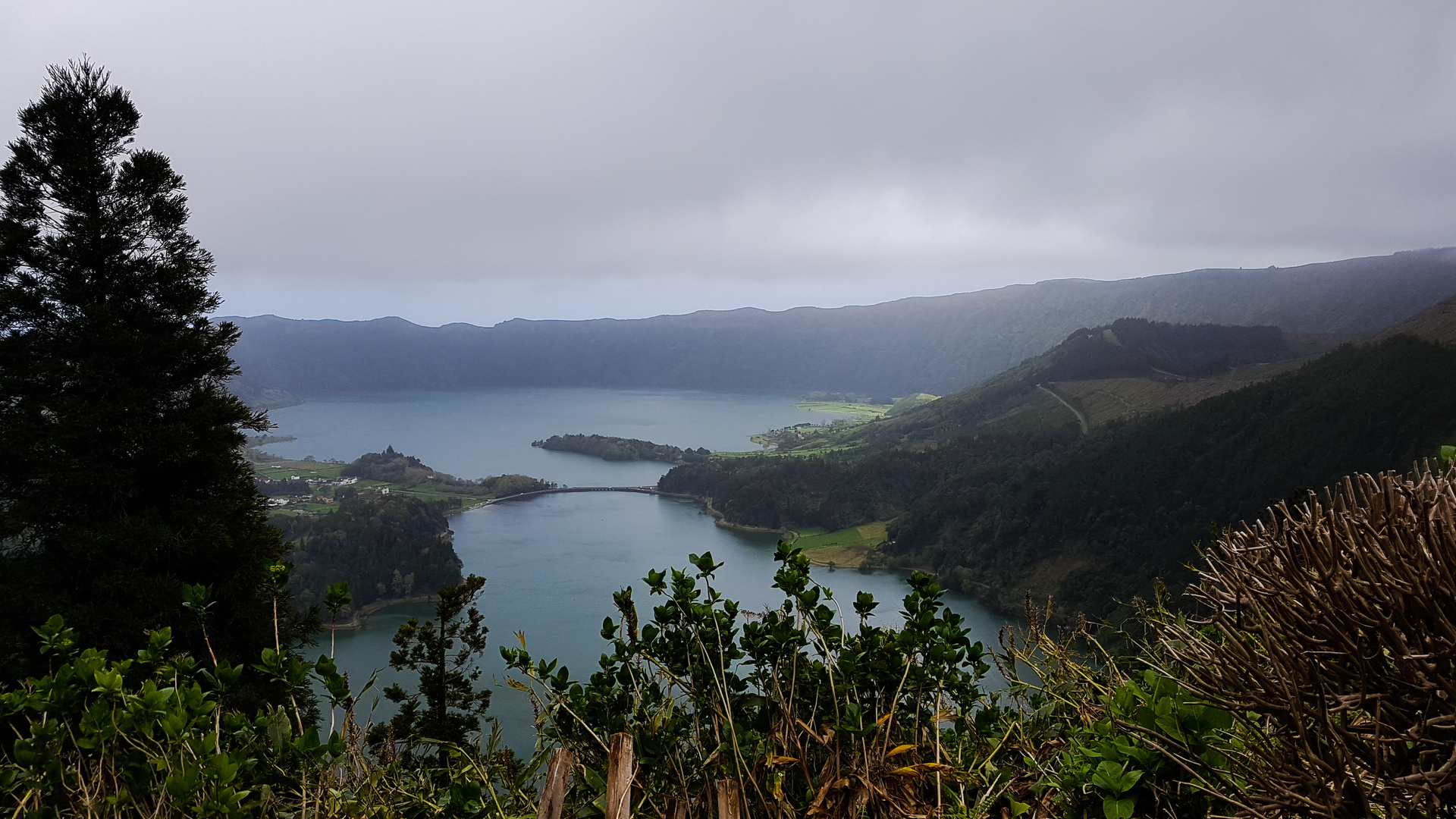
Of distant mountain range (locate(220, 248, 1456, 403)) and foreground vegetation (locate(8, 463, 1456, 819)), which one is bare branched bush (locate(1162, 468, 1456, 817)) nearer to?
foreground vegetation (locate(8, 463, 1456, 819))

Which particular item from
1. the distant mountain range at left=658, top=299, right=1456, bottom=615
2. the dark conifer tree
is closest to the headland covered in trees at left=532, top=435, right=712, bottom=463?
the distant mountain range at left=658, top=299, right=1456, bottom=615

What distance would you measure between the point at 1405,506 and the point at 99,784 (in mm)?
2394

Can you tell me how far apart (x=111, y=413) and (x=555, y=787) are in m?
9.62

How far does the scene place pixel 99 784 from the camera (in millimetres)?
1472

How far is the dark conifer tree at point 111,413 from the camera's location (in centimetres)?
771

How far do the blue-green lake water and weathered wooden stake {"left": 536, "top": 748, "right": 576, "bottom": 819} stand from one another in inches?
14.9

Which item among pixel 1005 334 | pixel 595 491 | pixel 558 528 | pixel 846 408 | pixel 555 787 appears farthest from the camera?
pixel 1005 334

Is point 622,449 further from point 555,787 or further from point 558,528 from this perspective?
point 555,787

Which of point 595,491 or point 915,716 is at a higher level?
point 915,716

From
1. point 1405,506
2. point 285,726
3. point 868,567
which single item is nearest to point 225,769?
point 285,726

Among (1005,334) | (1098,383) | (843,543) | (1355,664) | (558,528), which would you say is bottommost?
(843,543)

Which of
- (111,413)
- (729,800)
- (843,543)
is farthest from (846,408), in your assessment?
(729,800)

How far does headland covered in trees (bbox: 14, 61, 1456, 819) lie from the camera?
971mm

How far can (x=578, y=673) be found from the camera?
22859 mm
